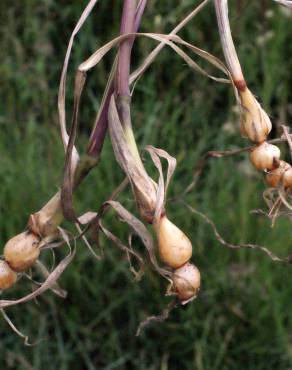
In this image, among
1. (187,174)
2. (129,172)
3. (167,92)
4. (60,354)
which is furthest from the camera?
(167,92)

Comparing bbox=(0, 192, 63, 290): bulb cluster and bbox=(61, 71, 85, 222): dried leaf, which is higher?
bbox=(61, 71, 85, 222): dried leaf

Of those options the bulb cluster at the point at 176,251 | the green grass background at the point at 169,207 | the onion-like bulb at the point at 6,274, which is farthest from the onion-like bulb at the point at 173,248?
the green grass background at the point at 169,207

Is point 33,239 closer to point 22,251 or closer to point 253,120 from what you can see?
point 22,251

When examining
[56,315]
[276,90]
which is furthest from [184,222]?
[276,90]

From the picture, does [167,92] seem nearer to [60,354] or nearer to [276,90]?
[276,90]

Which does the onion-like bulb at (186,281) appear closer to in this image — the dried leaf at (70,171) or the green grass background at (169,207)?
→ the dried leaf at (70,171)

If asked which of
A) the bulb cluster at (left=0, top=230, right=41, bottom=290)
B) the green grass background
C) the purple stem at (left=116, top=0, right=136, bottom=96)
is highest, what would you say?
the purple stem at (left=116, top=0, right=136, bottom=96)

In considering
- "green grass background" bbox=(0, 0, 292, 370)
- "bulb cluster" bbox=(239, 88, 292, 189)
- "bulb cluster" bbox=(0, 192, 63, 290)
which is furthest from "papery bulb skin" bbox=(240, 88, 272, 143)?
"green grass background" bbox=(0, 0, 292, 370)

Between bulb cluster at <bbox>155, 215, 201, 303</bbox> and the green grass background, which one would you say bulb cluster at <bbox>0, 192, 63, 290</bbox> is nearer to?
bulb cluster at <bbox>155, 215, 201, 303</bbox>
